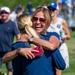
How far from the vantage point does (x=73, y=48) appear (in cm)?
1681

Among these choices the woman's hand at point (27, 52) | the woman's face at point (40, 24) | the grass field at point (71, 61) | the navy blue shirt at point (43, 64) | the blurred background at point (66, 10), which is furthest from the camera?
the blurred background at point (66, 10)

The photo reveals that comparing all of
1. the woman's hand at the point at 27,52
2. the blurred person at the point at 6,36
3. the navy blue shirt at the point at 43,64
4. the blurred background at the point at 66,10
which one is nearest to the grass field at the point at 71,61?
the blurred background at the point at 66,10

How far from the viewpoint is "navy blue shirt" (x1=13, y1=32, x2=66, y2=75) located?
176 inches

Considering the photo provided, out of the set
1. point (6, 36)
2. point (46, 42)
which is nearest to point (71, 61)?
point (6, 36)

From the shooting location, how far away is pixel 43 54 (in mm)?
4500

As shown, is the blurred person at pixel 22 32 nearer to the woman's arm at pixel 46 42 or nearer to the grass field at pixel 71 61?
the woman's arm at pixel 46 42

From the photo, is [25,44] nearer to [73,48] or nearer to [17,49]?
[17,49]

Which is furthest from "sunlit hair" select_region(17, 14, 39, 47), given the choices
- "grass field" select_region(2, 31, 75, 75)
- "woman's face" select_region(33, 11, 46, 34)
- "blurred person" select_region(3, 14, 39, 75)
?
"grass field" select_region(2, 31, 75, 75)

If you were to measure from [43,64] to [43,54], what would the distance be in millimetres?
110

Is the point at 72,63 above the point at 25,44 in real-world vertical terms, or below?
below

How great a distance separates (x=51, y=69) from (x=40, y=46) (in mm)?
370

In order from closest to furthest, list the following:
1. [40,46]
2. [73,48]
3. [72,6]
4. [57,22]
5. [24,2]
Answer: [40,46]
[57,22]
[73,48]
[72,6]
[24,2]

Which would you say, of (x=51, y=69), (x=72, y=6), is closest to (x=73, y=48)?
(x=72, y=6)

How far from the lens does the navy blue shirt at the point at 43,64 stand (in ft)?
14.7
